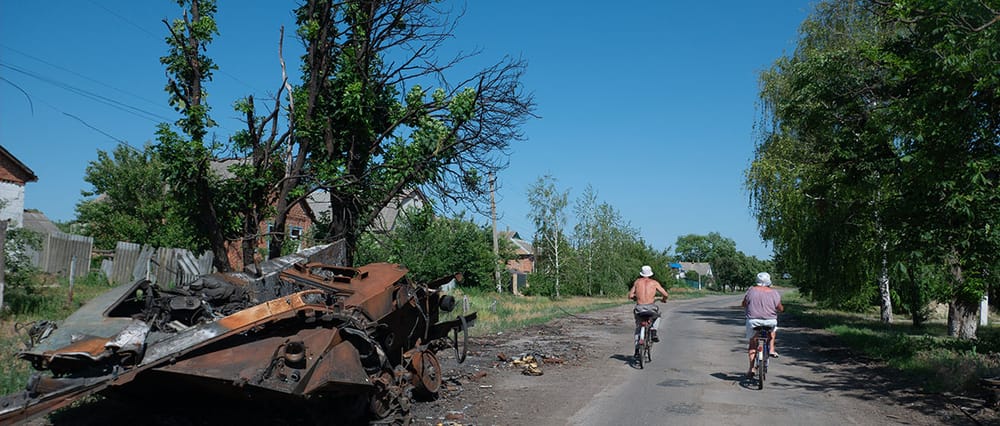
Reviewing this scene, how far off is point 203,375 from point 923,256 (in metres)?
12.0

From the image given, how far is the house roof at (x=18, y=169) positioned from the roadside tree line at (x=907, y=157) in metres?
27.5

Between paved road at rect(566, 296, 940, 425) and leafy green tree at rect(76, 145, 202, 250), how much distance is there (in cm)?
2685

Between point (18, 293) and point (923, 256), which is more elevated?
point (923, 256)

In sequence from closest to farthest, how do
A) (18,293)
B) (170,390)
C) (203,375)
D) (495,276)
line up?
(203,375) < (170,390) < (18,293) < (495,276)

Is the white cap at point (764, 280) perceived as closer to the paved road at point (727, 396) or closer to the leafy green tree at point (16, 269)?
the paved road at point (727, 396)

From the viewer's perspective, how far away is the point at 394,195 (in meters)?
12.0

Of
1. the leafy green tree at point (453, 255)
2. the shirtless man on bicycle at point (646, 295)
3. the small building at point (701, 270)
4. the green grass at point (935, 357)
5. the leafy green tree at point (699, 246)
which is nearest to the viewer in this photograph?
the green grass at point (935, 357)

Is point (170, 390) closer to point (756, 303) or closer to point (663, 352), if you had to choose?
point (756, 303)

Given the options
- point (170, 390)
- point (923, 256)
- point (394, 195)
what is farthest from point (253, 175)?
point (923, 256)

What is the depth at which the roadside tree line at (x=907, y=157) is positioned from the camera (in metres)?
10.6

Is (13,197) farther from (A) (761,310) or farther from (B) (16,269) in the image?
(A) (761,310)

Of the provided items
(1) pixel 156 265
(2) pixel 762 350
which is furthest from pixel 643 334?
(1) pixel 156 265

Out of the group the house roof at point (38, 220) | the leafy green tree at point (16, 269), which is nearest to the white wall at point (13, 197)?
the leafy green tree at point (16, 269)

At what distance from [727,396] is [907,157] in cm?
555
